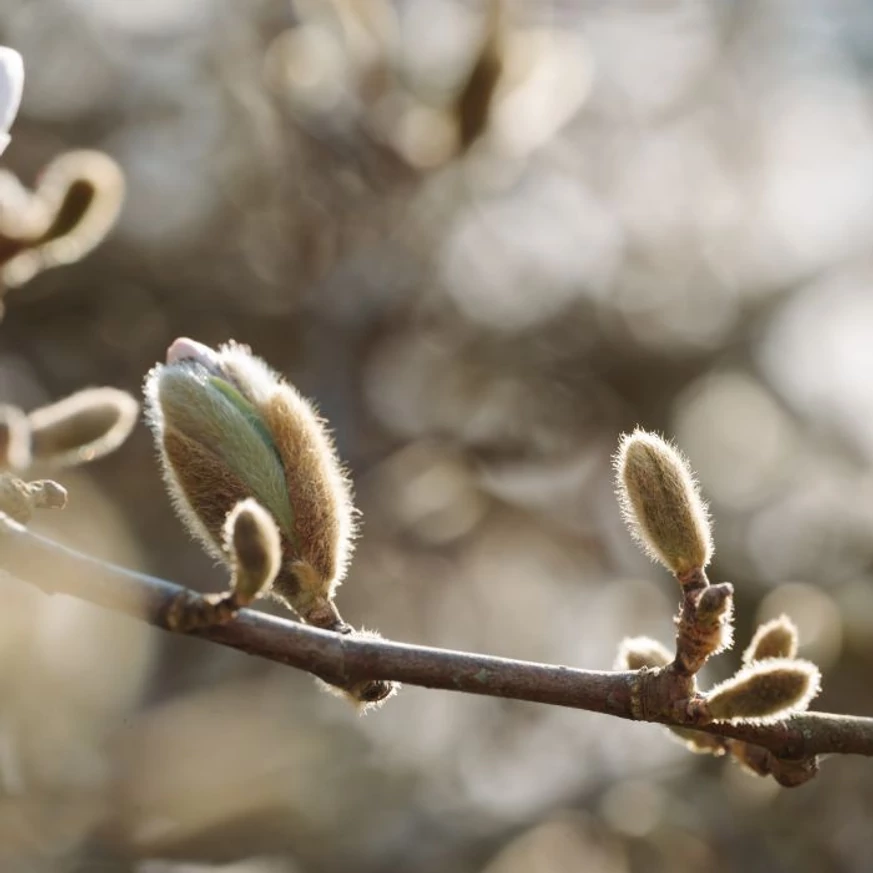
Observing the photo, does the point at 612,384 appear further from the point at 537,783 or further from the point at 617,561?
the point at 537,783

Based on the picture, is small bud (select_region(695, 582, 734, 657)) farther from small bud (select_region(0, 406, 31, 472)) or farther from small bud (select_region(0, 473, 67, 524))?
small bud (select_region(0, 406, 31, 472))

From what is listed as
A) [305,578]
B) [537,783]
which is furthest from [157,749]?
[305,578]

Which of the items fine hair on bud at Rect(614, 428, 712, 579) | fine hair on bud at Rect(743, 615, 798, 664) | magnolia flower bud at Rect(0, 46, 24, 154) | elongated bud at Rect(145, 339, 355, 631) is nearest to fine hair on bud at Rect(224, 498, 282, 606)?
elongated bud at Rect(145, 339, 355, 631)

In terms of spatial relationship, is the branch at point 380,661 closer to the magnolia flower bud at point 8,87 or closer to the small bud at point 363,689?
the small bud at point 363,689

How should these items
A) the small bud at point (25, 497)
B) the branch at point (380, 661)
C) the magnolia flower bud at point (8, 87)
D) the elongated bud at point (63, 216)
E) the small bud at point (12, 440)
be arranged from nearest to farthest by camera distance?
the branch at point (380, 661), the small bud at point (25, 497), the magnolia flower bud at point (8, 87), the small bud at point (12, 440), the elongated bud at point (63, 216)

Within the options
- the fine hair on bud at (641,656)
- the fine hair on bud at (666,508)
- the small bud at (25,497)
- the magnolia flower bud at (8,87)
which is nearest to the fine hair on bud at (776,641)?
the fine hair on bud at (641,656)

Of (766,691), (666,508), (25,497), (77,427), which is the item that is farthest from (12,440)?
(766,691)
